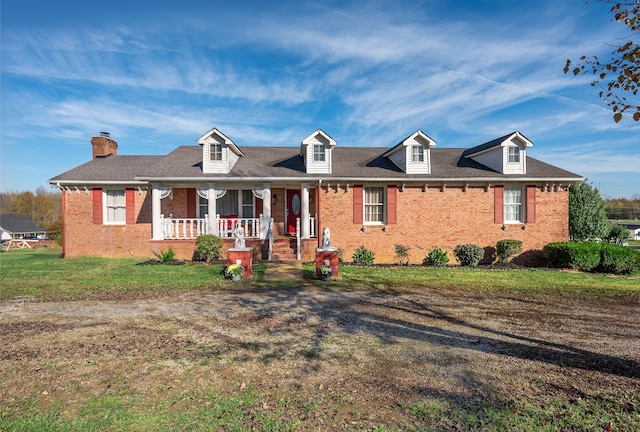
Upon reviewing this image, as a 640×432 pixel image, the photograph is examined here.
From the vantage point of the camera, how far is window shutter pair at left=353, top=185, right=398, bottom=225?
14.1 m

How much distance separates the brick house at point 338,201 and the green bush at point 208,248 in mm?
627

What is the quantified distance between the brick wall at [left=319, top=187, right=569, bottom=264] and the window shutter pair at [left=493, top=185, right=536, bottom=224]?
0.17 metres

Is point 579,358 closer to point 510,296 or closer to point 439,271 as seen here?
point 510,296

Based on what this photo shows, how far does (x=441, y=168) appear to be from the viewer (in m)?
15.2

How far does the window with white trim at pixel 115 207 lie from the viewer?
1510 cm

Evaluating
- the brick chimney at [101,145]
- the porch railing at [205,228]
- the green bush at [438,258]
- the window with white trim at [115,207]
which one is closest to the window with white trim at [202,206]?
the porch railing at [205,228]

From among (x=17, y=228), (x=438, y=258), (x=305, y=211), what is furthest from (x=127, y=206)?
(x=17, y=228)

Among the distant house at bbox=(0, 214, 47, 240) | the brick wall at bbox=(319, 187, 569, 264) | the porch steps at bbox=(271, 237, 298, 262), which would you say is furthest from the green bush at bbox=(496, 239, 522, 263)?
the distant house at bbox=(0, 214, 47, 240)

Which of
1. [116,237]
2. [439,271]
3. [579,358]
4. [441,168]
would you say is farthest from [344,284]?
[116,237]

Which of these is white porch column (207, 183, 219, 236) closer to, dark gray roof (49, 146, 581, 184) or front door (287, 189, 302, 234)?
dark gray roof (49, 146, 581, 184)

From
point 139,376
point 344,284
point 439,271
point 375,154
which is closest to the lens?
point 139,376

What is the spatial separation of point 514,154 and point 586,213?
7105mm

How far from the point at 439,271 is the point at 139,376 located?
9903mm

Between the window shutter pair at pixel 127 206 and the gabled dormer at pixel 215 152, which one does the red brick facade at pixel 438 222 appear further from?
the gabled dormer at pixel 215 152
